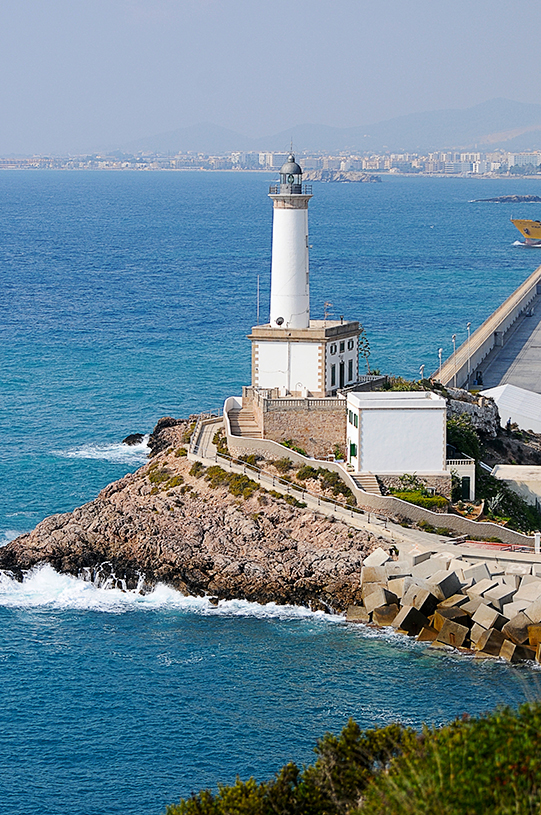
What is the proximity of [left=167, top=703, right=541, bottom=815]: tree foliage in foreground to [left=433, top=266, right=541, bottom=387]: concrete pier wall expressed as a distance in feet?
172

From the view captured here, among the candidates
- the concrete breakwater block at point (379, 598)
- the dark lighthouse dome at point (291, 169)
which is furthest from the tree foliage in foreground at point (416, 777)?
the dark lighthouse dome at point (291, 169)

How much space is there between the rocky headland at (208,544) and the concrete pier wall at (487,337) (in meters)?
31.7

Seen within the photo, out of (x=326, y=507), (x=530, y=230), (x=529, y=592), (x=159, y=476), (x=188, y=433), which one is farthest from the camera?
(x=530, y=230)

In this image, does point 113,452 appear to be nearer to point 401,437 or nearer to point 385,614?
point 401,437

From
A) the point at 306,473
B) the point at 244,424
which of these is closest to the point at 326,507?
the point at 306,473

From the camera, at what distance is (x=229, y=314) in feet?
339

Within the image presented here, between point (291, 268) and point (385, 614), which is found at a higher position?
point (291, 268)

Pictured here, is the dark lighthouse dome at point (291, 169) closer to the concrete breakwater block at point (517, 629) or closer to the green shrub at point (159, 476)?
the green shrub at point (159, 476)

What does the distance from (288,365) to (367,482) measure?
722 cm

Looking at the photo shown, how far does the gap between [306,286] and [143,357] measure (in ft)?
118

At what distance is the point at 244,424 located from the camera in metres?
49.8

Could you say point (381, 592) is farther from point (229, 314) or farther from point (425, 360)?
point (229, 314)

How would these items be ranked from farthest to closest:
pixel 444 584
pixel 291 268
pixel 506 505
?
1. pixel 291 268
2. pixel 506 505
3. pixel 444 584

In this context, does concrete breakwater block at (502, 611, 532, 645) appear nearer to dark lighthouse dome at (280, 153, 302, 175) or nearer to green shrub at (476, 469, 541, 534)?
green shrub at (476, 469, 541, 534)
